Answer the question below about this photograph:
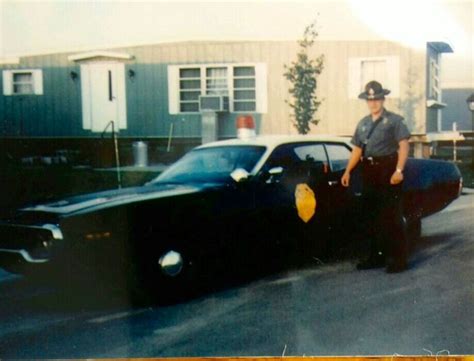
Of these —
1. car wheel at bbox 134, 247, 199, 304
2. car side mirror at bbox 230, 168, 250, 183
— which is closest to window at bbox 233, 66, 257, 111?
car side mirror at bbox 230, 168, 250, 183

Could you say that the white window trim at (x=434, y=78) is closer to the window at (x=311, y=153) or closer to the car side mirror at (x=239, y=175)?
the window at (x=311, y=153)

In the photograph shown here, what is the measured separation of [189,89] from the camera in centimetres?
225

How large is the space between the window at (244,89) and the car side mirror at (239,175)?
0.90 feet

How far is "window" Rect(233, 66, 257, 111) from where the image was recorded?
2.22 meters

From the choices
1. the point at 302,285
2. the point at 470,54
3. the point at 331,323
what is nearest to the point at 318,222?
the point at 302,285

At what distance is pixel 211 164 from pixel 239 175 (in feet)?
0.44

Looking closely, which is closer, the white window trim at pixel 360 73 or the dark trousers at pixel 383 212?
the white window trim at pixel 360 73

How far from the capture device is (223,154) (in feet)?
7.70

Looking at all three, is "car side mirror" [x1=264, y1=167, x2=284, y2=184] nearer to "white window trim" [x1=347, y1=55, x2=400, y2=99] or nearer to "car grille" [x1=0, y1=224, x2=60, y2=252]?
"white window trim" [x1=347, y1=55, x2=400, y2=99]

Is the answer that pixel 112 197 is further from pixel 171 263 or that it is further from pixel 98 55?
pixel 98 55

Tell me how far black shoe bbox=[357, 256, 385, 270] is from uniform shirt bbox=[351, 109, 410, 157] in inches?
19.3

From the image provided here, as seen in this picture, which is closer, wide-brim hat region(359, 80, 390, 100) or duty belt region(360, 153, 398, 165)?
wide-brim hat region(359, 80, 390, 100)

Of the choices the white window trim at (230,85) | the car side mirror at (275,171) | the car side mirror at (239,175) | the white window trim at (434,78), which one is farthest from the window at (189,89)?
the white window trim at (434,78)

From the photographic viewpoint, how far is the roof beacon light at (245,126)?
229cm
